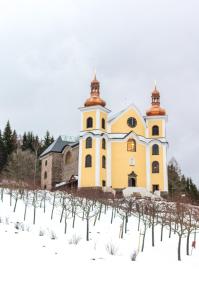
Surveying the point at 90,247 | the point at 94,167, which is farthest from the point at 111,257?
the point at 94,167

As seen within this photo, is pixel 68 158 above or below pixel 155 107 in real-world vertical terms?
below

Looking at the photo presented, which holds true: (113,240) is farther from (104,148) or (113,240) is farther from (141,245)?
(104,148)

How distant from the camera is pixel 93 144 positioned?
48469mm

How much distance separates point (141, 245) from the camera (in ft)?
76.5

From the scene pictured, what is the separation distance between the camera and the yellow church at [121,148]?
1905 inches

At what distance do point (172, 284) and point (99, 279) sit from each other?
2.78 metres

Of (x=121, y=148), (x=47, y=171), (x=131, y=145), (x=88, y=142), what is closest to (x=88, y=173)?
(x=88, y=142)

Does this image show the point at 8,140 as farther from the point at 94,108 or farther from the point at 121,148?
the point at 121,148

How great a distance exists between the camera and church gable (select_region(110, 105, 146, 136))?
5119 cm

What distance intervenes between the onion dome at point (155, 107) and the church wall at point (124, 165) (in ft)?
16.6

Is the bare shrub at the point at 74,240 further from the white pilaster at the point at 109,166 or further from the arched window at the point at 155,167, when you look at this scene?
the arched window at the point at 155,167

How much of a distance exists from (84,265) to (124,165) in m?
33.2

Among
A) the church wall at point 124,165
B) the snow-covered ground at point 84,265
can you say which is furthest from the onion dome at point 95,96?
the snow-covered ground at point 84,265

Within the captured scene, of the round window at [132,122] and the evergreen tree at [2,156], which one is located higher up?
the round window at [132,122]
